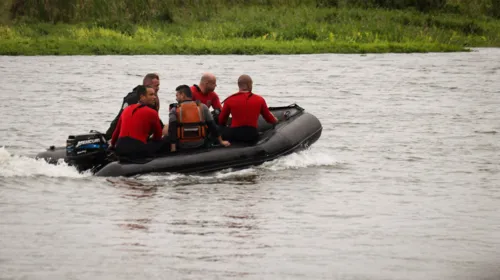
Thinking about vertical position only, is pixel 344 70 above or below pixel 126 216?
below

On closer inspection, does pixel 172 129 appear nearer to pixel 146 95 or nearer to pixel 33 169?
pixel 146 95

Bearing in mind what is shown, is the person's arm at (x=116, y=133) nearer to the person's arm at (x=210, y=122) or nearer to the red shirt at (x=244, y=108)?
the person's arm at (x=210, y=122)

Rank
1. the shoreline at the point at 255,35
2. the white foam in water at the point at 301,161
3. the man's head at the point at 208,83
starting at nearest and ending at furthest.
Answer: the man's head at the point at 208,83 < the white foam in water at the point at 301,161 < the shoreline at the point at 255,35

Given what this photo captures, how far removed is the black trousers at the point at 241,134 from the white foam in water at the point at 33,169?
6.28 feet

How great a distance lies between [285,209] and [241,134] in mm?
2452

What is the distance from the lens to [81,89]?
103ft

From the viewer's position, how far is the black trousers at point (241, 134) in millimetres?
15297

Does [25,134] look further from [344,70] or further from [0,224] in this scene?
[344,70]

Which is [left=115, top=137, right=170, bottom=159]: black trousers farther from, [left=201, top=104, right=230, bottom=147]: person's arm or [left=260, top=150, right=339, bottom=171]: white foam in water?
[left=260, top=150, right=339, bottom=171]: white foam in water

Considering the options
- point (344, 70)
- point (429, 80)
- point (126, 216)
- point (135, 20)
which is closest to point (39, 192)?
point (126, 216)

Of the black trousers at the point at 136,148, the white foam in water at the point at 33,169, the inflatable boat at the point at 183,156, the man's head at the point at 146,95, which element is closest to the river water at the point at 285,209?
the white foam in water at the point at 33,169

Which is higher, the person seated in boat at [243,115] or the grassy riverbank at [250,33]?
the person seated in boat at [243,115]

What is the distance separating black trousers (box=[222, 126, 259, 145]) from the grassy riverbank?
93.2 ft

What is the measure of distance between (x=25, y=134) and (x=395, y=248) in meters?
11.2
